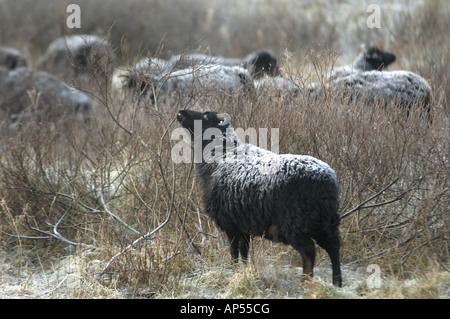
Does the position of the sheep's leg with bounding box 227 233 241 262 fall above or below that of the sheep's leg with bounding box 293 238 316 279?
below

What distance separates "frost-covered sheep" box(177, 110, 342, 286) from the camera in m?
4.21

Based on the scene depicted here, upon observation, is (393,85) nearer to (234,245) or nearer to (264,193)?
(234,245)

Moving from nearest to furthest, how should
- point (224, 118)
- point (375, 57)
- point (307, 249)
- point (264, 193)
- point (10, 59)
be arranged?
point (307, 249) < point (264, 193) < point (224, 118) < point (375, 57) < point (10, 59)

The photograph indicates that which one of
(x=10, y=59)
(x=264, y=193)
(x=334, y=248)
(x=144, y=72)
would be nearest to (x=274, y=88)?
(x=144, y=72)

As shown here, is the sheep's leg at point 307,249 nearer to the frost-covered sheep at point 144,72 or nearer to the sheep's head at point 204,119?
the sheep's head at point 204,119

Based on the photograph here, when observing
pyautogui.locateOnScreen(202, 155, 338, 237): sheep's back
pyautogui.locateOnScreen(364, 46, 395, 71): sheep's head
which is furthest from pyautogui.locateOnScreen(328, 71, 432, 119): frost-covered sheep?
pyautogui.locateOnScreen(202, 155, 338, 237): sheep's back

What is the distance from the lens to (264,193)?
4398mm

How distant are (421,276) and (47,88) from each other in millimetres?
8887

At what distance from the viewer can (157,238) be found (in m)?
5.52

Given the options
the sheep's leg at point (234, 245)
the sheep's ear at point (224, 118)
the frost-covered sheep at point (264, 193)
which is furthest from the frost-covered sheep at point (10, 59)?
the sheep's leg at point (234, 245)

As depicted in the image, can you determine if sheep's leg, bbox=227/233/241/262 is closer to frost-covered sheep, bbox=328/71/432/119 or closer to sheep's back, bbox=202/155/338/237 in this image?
sheep's back, bbox=202/155/338/237

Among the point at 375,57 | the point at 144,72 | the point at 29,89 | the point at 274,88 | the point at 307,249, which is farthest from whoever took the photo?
the point at 29,89

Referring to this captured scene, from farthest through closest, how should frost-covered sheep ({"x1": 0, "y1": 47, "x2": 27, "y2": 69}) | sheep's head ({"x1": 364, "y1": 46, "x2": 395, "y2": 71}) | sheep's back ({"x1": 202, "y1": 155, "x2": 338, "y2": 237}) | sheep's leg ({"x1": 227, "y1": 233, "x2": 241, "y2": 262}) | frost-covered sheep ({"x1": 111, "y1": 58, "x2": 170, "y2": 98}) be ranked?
frost-covered sheep ({"x1": 0, "y1": 47, "x2": 27, "y2": 69}) → sheep's head ({"x1": 364, "y1": 46, "x2": 395, "y2": 71}) → frost-covered sheep ({"x1": 111, "y1": 58, "x2": 170, "y2": 98}) → sheep's leg ({"x1": 227, "y1": 233, "x2": 241, "y2": 262}) → sheep's back ({"x1": 202, "y1": 155, "x2": 338, "y2": 237})

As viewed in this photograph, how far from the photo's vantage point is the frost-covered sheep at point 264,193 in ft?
13.8
